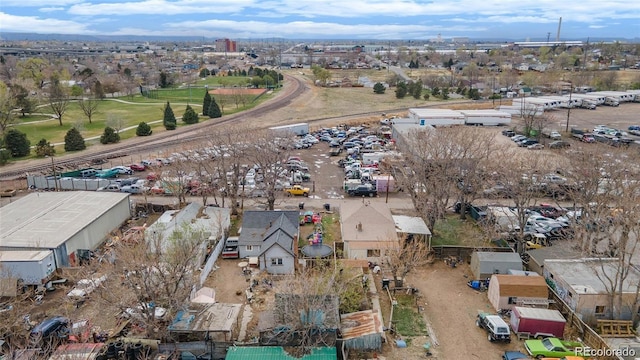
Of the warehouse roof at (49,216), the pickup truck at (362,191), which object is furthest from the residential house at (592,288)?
the warehouse roof at (49,216)

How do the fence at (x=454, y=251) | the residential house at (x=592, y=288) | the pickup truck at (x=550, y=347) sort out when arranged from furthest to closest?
1. the fence at (x=454, y=251)
2. the residential house at (x=592, y=288)
3. the pickup truck at (x=550, y=347)

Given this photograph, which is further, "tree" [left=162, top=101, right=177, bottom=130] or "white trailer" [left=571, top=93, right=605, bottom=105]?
"white trailer" [left=571, top=93, right=605, bottom=105]

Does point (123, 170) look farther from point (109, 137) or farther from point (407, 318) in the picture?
point (407, 318)

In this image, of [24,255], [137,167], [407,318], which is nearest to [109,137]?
[137,167]

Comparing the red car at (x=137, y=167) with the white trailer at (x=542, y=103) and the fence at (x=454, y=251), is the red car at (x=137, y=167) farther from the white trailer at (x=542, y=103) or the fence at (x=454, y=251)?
the white trailer at (x=542, y=103)

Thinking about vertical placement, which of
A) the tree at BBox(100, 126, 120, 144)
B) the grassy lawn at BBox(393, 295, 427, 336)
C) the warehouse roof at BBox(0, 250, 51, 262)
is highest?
the tree at BBox(100, 126, 120, 144)

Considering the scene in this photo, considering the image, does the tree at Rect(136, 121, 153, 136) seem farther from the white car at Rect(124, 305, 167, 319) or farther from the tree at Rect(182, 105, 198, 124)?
the white car at Rect(124, 305, 167, 319)

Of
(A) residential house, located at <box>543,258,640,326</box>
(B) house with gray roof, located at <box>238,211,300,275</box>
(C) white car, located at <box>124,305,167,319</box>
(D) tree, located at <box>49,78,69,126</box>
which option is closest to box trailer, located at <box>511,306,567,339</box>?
(A) residential house, located at <box>543,258,640,326</box>

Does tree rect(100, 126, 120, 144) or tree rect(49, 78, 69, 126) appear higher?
tree rect(49, 78, 69, 126)
